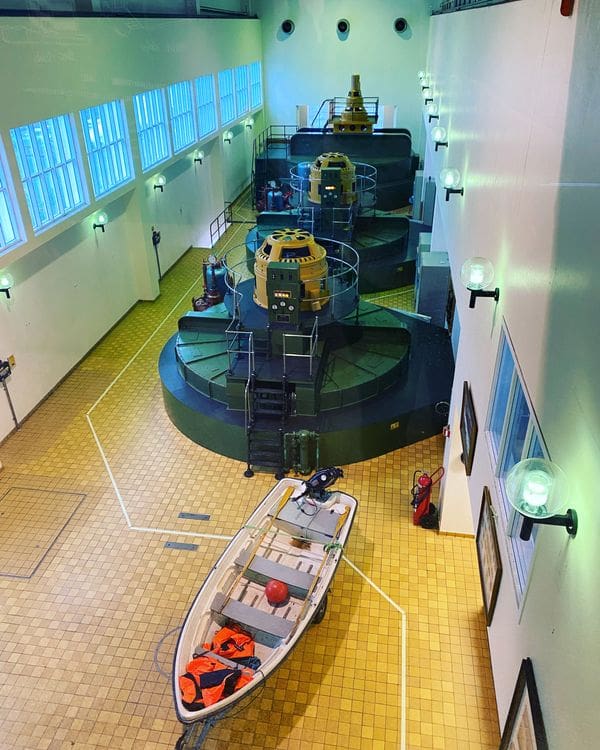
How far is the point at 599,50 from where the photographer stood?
9.46 ft

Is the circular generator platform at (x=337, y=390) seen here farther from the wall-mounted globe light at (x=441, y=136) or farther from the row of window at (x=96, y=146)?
the row of window at (x=96, y=146)

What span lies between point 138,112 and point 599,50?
14162mm

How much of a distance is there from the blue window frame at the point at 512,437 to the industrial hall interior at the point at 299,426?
0.03 m

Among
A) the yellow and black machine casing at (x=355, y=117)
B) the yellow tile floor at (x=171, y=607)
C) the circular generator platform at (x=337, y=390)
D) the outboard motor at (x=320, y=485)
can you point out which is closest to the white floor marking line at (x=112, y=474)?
the yellow tile floor at (x=171, y=607)

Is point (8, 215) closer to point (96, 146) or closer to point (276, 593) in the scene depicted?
point (96, 146)

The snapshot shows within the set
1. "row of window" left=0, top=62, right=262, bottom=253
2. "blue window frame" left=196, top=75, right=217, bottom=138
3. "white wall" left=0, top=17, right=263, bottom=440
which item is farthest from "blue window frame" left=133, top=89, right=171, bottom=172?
"blue window frame" left=196, top=75, right=217, bottom=138

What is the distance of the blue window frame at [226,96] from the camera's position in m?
21.6

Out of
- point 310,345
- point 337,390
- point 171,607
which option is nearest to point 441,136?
point 310,345

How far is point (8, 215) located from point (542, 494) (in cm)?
1034

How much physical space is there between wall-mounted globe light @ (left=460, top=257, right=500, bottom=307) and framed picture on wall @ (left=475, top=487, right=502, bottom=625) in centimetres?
174

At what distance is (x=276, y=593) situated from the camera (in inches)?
274

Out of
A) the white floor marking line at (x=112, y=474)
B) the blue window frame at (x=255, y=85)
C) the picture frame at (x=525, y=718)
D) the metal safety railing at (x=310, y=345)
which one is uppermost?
the blue window frame at (x=255, y=85)

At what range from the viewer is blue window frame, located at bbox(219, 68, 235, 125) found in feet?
71.0

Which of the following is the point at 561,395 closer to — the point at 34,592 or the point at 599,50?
the point at 599,50
